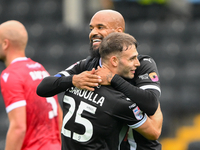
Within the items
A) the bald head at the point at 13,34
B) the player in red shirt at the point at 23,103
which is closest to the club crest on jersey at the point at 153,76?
the player in red shirt at the point at 23,103

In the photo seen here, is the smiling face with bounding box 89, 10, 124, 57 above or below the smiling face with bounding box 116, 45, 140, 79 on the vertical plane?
above

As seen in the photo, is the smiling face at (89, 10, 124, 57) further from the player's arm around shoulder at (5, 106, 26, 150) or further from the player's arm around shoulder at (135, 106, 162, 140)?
the player's arm around shoulder at (5, 106, 26, 150)

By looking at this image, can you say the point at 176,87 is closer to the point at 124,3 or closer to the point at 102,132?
the point at 124,3

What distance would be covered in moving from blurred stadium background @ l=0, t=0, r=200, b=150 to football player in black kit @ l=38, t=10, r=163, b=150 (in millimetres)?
3546

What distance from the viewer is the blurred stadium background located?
687 cm

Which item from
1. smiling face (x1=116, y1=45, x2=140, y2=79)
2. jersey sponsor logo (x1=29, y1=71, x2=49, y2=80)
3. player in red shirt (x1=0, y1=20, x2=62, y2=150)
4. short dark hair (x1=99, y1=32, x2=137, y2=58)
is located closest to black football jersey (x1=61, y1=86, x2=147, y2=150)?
smiling face (x1=116, y1=45, x2=140, y2=79)

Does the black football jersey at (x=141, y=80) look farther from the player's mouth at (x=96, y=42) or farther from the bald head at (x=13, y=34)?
the bald head at (x=13, y=34)

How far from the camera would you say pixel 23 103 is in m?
3.16

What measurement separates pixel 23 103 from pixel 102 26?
1.08 metres

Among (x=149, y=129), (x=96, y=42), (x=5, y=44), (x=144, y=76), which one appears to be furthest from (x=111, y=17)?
(x=5, y=44)

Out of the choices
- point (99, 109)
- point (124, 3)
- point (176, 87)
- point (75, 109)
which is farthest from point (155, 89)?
point (124, 3)

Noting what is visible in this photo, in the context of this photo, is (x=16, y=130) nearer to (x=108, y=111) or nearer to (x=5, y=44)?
(x=5, y=44)

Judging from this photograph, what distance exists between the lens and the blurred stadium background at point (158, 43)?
22.5 feet

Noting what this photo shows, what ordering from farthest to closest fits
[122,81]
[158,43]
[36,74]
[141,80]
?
[158,43] < [36,74] < [141,80] < [122,81]
